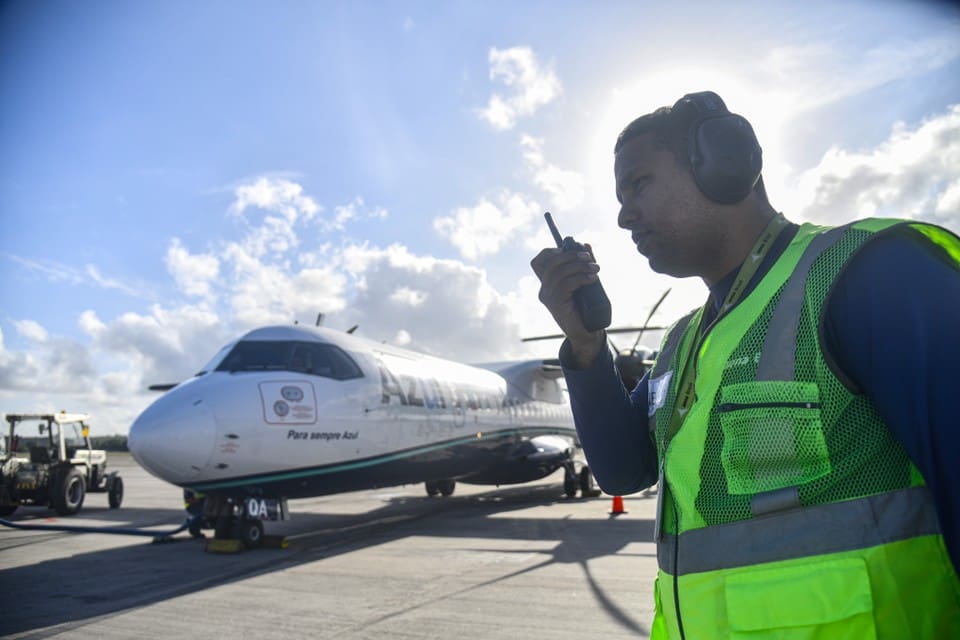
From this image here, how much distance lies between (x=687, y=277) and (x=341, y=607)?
16.2ft

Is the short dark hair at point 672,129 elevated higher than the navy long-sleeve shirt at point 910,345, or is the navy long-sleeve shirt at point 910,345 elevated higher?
the short dark hair at point 672,129

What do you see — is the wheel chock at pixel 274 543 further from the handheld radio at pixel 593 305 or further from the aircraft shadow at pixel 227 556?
the handheld radio at pixel 593 305

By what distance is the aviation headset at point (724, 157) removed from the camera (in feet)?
5.32

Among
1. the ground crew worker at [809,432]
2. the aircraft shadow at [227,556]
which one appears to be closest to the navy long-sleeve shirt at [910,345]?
the ground crew worker at [809,432]

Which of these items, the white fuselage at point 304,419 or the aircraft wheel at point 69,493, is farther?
the aircraft wheel at point 69,493

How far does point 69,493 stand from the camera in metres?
14.1

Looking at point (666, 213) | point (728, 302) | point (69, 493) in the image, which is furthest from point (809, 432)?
point (69, 493)

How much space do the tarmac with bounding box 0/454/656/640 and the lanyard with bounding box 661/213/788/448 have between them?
12.1 ft

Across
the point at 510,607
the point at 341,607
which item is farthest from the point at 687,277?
the point at 341,607

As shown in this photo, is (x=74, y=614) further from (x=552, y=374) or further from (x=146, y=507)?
(x=552, y=374)

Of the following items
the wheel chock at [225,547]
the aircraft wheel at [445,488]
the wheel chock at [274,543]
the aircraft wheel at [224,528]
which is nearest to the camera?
the wheel chock at [225,547]

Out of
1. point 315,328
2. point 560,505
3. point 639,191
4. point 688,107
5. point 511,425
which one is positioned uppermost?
point 315,328

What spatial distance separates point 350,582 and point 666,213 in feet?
19.9

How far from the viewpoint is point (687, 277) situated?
1.79m
